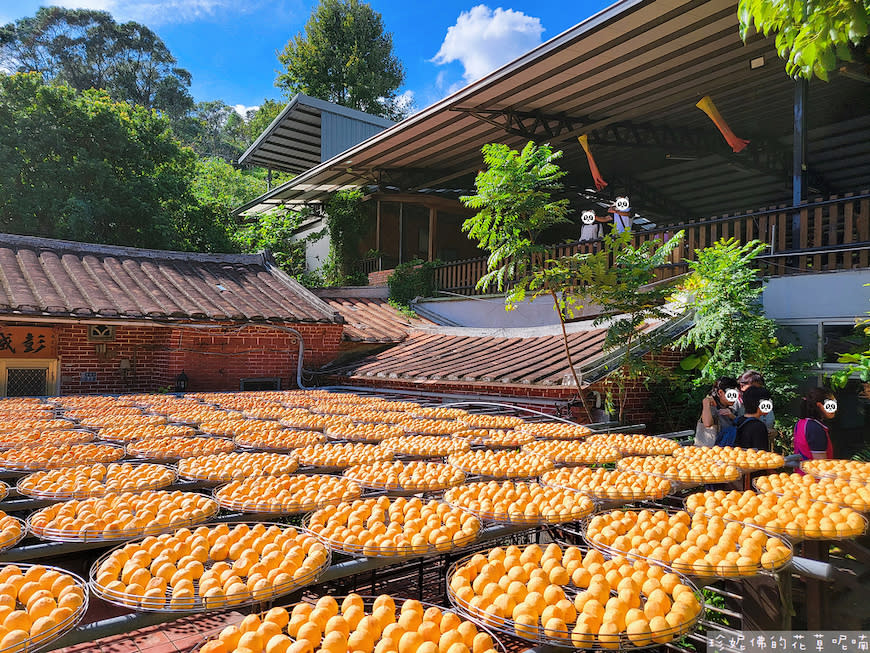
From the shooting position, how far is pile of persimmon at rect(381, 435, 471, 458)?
14.9 feet

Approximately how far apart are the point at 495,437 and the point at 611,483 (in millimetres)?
1788

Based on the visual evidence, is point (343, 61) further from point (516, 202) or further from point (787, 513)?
point (787, 513)

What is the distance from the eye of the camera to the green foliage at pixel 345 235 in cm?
1603

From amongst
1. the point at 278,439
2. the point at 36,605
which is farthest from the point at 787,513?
the point at 278,439

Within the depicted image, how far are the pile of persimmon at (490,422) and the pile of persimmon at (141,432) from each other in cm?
275

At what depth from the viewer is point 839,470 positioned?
412 cm

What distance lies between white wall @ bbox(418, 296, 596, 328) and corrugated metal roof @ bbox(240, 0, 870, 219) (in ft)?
10.8

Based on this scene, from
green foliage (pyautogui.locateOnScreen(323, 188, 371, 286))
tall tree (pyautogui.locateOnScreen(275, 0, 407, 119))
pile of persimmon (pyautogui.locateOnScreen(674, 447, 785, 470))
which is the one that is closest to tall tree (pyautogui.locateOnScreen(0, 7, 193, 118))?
tall tree (pyautogui.locateOnScreen(275, 0, 407, 119))

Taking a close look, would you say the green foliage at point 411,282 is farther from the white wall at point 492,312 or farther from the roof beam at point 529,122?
the roof beam at point 529,122

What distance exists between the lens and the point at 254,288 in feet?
39.1

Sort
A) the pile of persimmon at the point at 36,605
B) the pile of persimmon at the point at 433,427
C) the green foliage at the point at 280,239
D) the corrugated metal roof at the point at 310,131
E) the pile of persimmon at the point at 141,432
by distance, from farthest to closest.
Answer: the green foliage at the point at 280,239 < the corrugated metal roof at the point at 310,131 < the pile of persimmon at the point at 433,427 < the pile of persimmon at the point at 141,432 < the pile of persimmon at the point at 36,605

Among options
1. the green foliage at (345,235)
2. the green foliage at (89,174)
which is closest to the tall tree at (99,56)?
the green foliage at (89,174)

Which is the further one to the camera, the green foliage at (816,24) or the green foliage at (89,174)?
the green foliage at (89,174)

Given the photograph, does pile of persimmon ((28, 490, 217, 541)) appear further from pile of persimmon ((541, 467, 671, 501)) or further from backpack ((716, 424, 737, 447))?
backpack ((716, 424, 737, 447))
